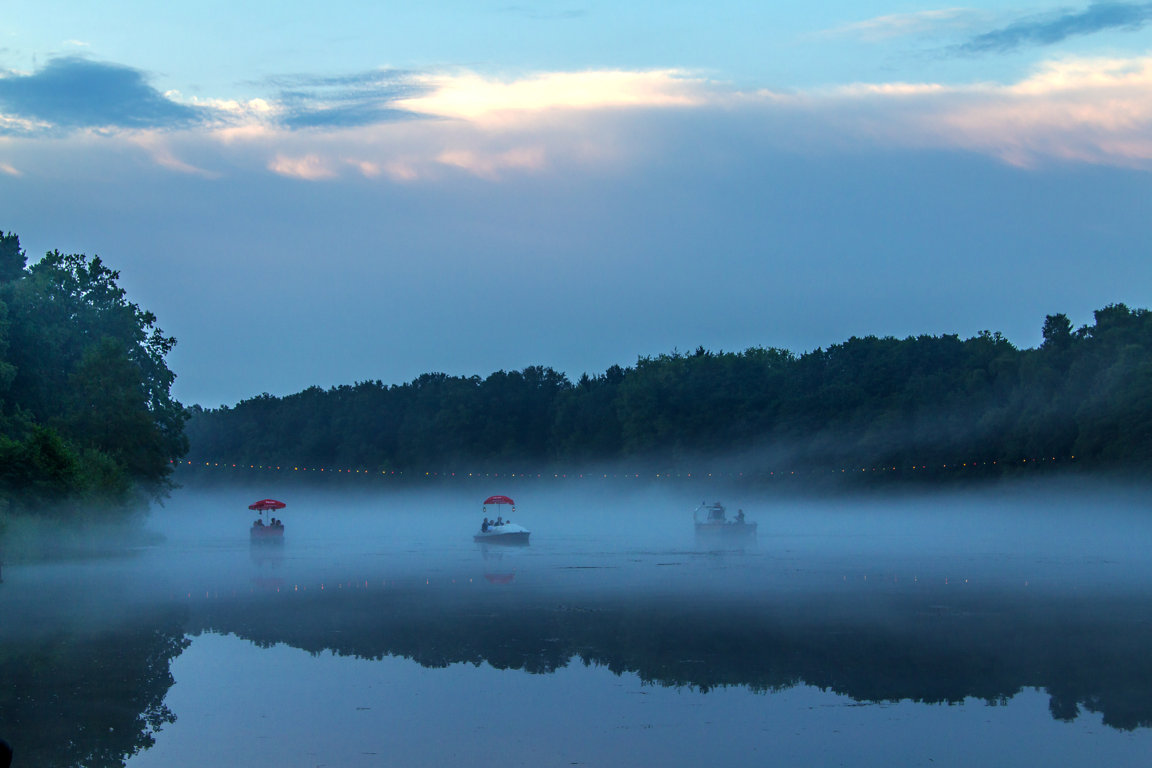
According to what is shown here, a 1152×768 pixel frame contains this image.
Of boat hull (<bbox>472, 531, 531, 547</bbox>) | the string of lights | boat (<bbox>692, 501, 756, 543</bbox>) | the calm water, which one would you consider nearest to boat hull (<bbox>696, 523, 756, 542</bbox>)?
boat (<bbox>692, 501, 756, 543</bbox>)

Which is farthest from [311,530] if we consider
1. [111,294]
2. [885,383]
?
[885,383]

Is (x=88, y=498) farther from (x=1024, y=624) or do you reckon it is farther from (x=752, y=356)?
(x=752, y=356)

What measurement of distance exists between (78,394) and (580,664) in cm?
6859

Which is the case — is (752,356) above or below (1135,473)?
above

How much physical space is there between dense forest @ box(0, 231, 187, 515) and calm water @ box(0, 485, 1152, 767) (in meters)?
10.3

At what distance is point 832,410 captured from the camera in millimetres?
137875

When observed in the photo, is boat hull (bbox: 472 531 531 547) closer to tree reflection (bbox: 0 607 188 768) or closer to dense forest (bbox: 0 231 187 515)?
dense forest (bbox: 0 231 187 515)

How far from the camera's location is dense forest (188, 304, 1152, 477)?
9900 cm

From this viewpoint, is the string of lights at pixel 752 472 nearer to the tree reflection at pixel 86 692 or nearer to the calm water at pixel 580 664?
the calm water at pixel 580 664

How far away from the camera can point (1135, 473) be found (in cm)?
9175

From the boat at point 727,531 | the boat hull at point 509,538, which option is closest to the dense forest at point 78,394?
the boat hull at point 509,538

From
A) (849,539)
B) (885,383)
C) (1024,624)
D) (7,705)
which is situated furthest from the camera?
(885,383)

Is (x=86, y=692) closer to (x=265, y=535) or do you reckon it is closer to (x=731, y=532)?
(x=265, y=535)

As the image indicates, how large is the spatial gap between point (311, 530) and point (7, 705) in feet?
297
